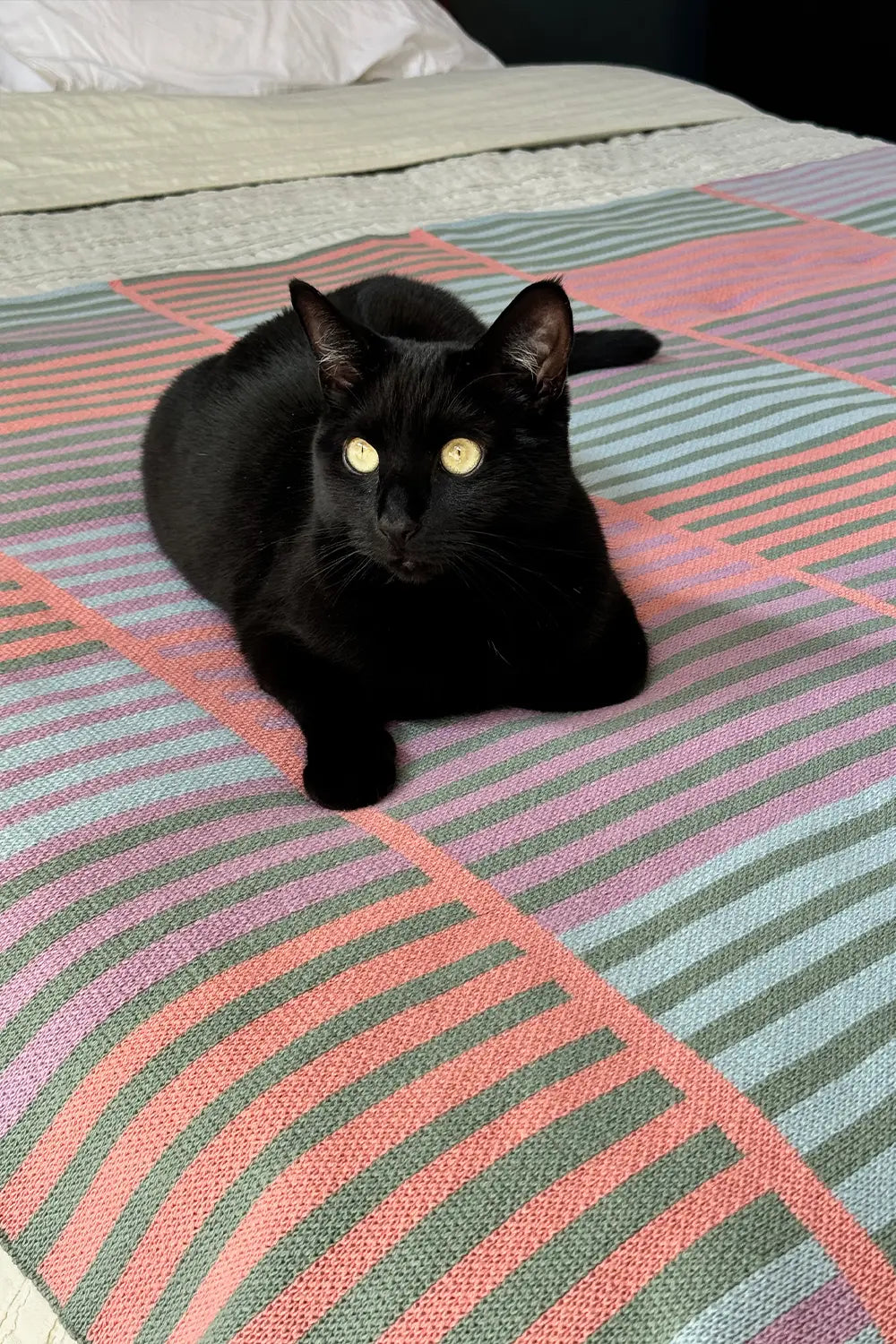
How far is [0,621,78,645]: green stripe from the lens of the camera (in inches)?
42.0

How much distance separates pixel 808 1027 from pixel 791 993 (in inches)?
1.0

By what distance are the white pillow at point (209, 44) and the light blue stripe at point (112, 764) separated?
6.59 feet

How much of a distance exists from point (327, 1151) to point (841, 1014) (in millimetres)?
305

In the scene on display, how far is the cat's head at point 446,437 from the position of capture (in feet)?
3.05

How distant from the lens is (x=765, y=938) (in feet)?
2.51

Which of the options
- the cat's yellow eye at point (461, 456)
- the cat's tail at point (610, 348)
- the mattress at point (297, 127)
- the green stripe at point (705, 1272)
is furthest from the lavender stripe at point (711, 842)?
the mattress at point (297, 127)

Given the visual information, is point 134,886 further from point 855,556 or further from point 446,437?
point 855,556

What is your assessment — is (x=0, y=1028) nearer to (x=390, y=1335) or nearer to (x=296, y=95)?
(x=390, y=1335)

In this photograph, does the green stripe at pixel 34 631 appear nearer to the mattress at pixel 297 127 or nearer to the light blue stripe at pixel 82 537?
the light blue stripe at pixel 82 537

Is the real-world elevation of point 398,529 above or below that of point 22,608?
above

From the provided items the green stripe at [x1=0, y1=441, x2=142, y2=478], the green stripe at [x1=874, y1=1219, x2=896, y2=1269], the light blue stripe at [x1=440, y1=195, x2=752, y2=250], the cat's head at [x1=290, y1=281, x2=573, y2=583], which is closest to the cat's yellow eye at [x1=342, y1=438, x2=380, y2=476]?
the cat's head at [x1=290, y1=281, x2=573, y2=583]

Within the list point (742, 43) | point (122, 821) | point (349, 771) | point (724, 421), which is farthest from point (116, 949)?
point (742, 43)

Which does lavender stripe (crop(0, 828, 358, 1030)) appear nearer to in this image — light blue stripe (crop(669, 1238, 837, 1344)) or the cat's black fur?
the cat's black fur

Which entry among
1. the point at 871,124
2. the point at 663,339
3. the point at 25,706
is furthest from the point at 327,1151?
the point at 871,124
